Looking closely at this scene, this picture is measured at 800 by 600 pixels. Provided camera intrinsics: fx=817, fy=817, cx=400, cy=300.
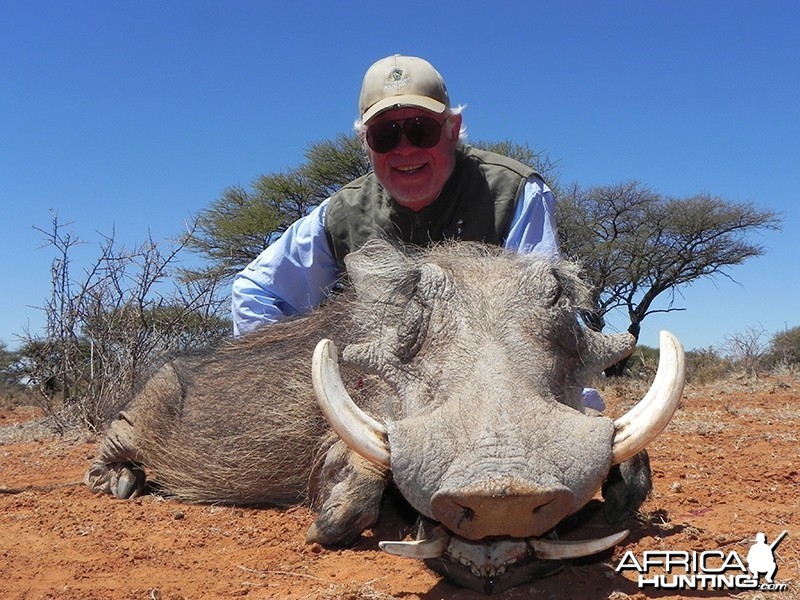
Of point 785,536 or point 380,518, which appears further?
point 380,518

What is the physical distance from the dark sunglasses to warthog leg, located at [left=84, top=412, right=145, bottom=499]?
1.93m

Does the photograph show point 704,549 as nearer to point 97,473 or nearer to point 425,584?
point 425,584

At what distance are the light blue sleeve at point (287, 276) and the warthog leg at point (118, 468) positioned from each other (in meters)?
0.78

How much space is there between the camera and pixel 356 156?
15.5 m

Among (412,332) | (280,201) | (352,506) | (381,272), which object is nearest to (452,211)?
(381,272)

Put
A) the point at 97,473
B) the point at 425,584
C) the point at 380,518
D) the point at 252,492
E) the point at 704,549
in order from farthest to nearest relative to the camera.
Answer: the point at 97,473 < the point at 252,492 < the point at 380,518 < the point at 704,549 < the point at 425,584

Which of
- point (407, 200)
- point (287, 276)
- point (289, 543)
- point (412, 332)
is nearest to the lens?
point (412, 332)

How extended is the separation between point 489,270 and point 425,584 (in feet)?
3.37

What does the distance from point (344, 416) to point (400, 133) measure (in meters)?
1.89

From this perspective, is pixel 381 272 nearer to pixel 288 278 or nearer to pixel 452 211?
pixel 452 211

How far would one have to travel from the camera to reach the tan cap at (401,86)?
12.1 ft

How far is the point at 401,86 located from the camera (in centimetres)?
374

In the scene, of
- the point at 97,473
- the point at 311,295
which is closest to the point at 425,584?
the point at 311,295

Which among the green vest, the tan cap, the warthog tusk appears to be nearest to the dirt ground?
the warthog tusk
